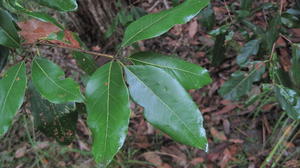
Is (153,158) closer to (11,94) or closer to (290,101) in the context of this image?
(290,101)

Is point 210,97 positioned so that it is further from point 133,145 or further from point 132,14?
point 132,14

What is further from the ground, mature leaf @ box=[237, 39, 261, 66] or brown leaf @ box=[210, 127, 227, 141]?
mature leaf @ box=[237, 39, 261, 66]

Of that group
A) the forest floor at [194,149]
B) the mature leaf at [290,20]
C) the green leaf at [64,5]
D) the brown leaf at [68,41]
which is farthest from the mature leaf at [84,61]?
the forest floor at [194,149]

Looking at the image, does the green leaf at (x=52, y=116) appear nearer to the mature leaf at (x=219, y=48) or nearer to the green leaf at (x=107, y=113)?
the green leaf at (x=107, y=113)

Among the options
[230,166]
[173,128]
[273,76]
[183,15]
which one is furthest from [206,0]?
[230,166]

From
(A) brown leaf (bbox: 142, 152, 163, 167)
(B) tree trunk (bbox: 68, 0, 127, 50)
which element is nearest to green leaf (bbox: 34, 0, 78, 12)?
(B) tree trunk (bbox: 68, 0, 127, 50)

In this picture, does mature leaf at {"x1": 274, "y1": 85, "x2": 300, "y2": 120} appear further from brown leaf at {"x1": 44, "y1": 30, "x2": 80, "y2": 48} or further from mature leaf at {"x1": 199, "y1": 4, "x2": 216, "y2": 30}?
brown leaf at {"x1": 44, "y1": 30, "x2": 80, "y2": 48}

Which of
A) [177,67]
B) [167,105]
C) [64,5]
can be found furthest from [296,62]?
[64,5]
